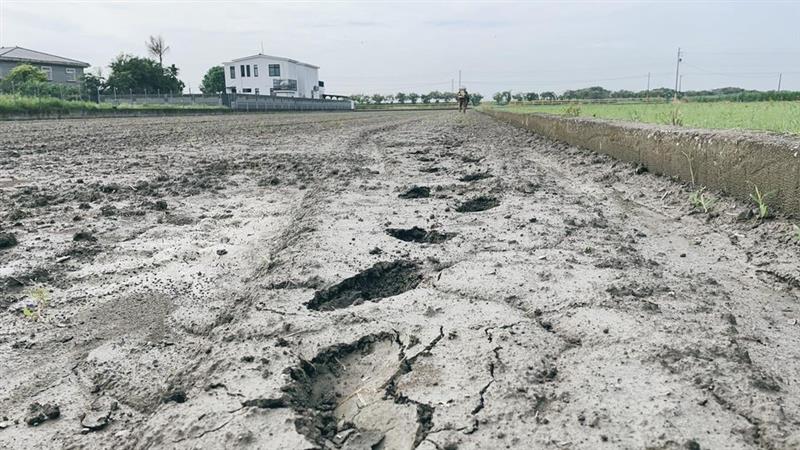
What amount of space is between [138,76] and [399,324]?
2782 inches

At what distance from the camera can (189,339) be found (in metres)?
2.31

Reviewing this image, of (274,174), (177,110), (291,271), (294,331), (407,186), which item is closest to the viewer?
(294,331)

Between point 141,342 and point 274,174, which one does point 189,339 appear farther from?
point 274,174

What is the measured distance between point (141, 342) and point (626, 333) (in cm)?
195

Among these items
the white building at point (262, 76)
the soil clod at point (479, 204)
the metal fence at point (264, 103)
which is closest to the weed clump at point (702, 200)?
the soil clod at point (479, 204)

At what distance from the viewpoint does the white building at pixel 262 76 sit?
80.8 meters

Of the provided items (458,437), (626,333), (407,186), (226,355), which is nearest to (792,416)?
(626,333)

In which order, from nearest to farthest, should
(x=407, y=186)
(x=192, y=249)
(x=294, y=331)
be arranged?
(x=294, y=331) → (x=192, y=249) → (x=407, y=186)

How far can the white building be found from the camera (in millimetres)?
80750

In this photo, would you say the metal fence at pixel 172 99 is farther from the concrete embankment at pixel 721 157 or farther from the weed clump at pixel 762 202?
the weed clump at pixel 762 202

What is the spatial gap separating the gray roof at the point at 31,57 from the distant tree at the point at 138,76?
11.7 feet

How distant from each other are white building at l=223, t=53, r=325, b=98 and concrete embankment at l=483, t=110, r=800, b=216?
257 ft

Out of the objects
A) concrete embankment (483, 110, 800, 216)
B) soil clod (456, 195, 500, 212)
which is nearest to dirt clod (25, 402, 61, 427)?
soil clod (456, 195, 500, 212)

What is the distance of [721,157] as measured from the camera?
13.6 feet
